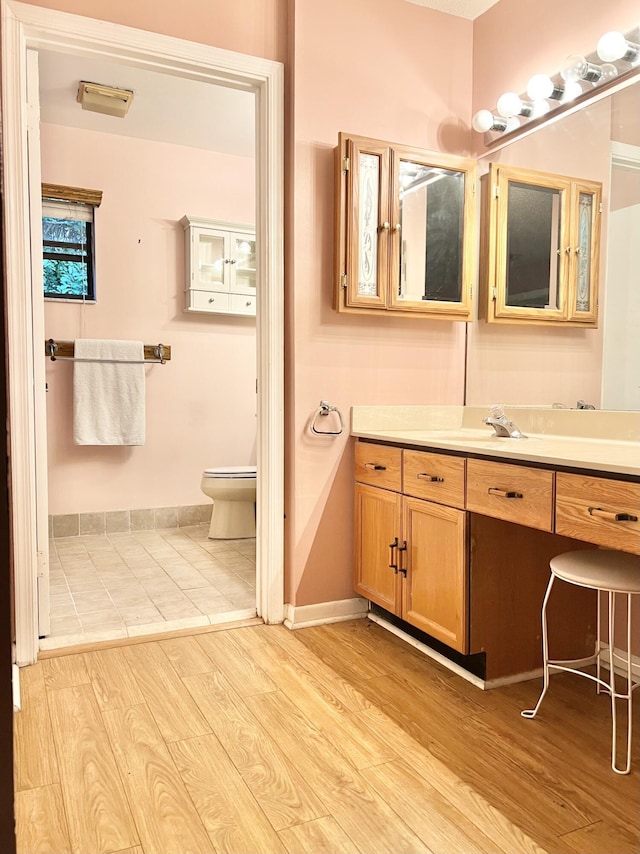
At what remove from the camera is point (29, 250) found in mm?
2283

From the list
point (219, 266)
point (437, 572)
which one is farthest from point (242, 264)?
point (437, 572)

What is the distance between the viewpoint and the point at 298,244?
260 cm

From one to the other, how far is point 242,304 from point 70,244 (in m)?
1.14

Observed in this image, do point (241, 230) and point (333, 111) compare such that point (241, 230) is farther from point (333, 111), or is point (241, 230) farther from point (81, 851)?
point (81, 851)

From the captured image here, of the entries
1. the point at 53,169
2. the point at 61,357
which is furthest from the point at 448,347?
the point at 53,169

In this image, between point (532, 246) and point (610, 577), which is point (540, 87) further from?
point (610, 577)

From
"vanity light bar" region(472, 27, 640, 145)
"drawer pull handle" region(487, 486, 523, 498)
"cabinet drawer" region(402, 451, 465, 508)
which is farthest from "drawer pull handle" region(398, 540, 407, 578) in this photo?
"vanity light bar" region(472, 27, 640, 145)

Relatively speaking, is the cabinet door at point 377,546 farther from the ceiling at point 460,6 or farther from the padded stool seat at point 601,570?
the ceiling at point 460,6

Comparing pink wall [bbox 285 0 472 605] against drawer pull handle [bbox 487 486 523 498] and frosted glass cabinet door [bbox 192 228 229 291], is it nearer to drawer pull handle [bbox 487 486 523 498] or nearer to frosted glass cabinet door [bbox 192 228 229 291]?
drawer pull handle [bbox 487 486 523 498]

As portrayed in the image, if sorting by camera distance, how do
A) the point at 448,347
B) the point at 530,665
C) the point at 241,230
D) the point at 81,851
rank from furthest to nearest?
the point at 241,230 < the point at 448,347 < the point at 530,665 < the point at 81,851

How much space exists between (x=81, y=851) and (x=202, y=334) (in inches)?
137

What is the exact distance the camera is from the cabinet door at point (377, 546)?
2.45m

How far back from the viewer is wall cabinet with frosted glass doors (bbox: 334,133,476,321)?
255 cm

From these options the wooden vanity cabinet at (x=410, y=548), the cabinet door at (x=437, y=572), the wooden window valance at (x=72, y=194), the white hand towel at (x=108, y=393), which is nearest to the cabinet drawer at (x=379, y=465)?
the wooden vanity cabinet at (x=410, y=548)
